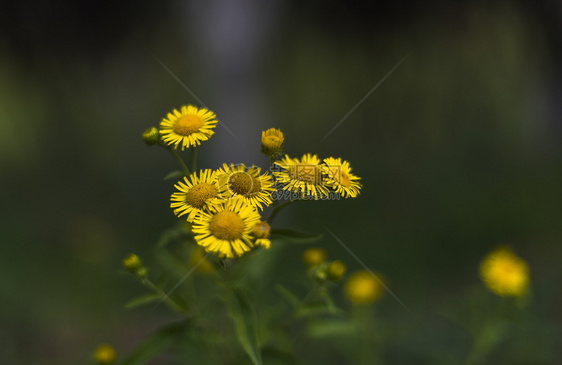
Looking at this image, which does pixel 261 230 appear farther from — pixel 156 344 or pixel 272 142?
pixel 156 344

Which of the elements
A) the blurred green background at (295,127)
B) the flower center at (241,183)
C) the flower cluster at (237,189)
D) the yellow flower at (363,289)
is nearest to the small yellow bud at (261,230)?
the flower cluster at (237,189)

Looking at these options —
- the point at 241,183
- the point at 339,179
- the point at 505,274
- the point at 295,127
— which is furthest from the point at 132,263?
the point at 295,127

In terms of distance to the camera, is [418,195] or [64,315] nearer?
[64,315]

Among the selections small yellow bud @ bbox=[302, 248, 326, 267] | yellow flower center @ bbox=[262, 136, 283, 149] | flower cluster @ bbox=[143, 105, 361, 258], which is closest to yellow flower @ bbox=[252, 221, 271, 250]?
flower cluster @ bbox=[143, 105, 361, 258]

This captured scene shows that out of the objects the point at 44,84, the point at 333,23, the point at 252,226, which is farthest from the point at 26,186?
the point at 252,226

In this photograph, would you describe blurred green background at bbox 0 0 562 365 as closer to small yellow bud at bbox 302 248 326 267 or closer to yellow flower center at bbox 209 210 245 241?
small yellow bud at bbox 302 248 326 267

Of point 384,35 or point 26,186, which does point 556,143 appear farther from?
point 26,186

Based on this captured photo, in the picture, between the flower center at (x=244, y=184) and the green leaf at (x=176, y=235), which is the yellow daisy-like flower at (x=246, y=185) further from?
the green leaf at (x=176, y=235)

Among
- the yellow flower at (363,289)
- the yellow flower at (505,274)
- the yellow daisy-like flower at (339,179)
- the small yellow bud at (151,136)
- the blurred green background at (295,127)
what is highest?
the blurred green background at (295,127)
